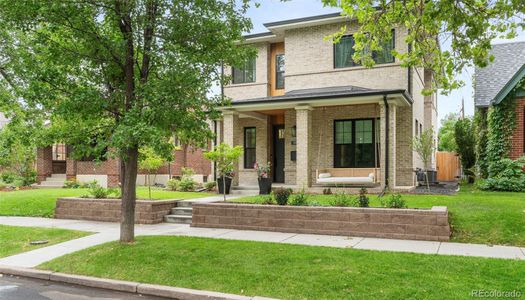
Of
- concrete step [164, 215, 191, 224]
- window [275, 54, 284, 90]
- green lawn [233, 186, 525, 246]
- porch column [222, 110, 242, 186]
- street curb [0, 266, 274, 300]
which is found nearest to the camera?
street curb [0, 266, 274, 300]

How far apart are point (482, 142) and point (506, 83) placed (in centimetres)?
297

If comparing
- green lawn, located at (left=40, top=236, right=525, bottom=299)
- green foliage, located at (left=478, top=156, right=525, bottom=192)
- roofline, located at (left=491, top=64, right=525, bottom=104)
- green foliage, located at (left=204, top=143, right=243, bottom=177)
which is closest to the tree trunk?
green lawn, located at (left=40, top=236, right=525, bottom=299)

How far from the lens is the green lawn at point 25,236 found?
368 inches

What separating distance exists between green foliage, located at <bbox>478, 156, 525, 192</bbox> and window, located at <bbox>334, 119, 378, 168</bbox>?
14.5 ft

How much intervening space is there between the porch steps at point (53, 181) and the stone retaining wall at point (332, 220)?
58.2ft

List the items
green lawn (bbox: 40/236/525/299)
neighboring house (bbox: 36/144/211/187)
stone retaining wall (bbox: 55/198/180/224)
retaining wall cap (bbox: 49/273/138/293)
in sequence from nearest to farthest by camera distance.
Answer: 1. green lawn (bbox: 40/236/525/299)
2. retaining wall cap (bbox: 49/273/138/293)
3. stone retaining wall (bbox: 55/198/180/224)
4. neighboring house (bbox: 36/144/211/187)

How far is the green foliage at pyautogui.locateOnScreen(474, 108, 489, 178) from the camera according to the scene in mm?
18125

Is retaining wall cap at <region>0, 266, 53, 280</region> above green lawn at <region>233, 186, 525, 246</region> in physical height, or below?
below

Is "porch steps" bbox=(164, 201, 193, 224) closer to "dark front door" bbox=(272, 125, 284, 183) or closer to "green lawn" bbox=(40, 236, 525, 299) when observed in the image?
"green lawn" bbox=(40, 236, 525, 299)

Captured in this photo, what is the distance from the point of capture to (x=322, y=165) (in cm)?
1798

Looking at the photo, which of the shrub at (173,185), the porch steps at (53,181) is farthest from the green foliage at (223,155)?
the porch steps at (53,181)

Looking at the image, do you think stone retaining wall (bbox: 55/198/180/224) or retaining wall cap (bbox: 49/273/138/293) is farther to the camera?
stone retaining wall (bbox: 55/198/180/224)

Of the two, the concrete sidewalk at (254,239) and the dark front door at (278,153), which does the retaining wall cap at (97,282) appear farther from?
the dark front door at (278,153)

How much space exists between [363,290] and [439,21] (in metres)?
5.91
